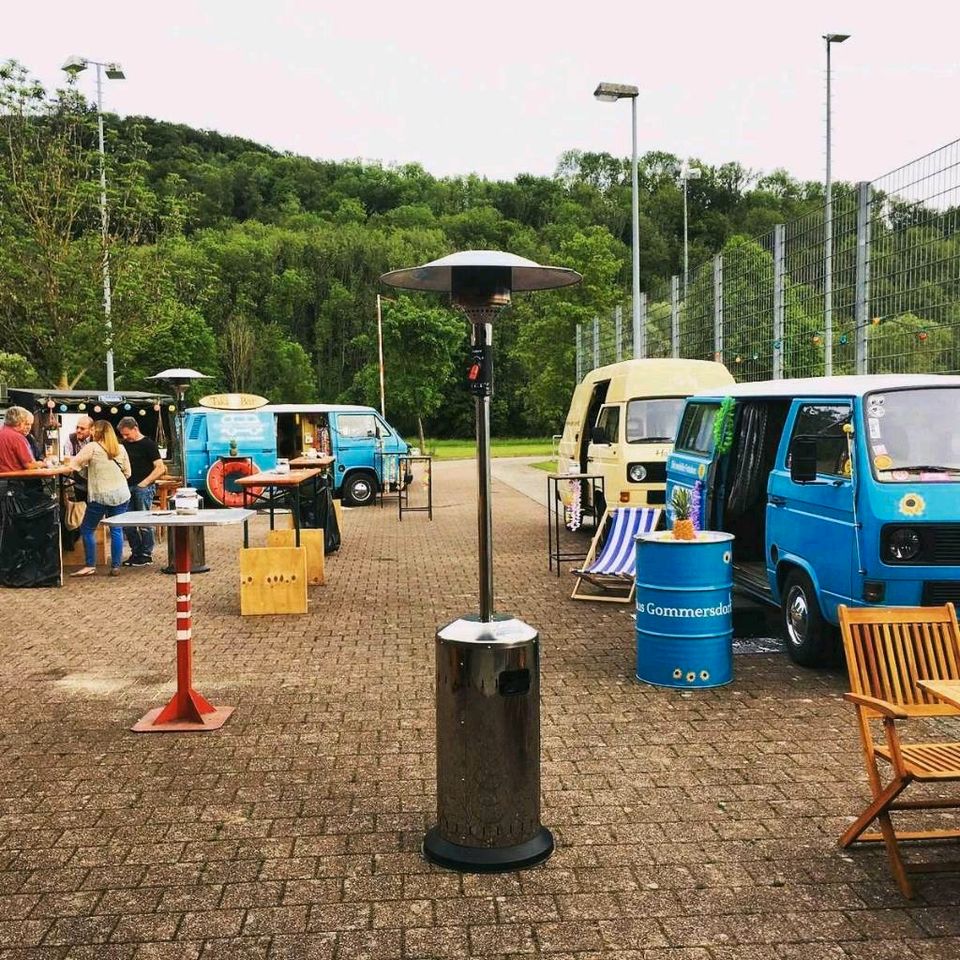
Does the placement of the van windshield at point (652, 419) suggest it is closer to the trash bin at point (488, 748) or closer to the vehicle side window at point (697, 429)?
the vehicle side window at point (697, 429)

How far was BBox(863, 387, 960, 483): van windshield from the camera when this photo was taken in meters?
6.55

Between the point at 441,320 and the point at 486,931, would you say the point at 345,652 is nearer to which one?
the point at 486,931

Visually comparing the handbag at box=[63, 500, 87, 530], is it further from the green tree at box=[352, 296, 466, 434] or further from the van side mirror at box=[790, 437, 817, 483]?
the green tree at box=[352, 296, 466, 434]

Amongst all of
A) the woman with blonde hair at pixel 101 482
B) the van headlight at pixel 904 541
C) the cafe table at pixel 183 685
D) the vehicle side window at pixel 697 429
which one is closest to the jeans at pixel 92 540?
the woman with blonde hair at pixel 101 482

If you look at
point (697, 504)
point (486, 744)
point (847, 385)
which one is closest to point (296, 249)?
point (697, 504)

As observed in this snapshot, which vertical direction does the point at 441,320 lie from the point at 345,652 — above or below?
above

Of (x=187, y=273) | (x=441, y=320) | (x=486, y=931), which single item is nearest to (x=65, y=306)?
(x=187, y=273)

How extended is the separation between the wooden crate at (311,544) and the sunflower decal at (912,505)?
6.49m

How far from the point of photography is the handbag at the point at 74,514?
12781 mm

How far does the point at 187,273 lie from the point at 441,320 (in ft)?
36.7

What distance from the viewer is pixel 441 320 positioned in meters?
37.7

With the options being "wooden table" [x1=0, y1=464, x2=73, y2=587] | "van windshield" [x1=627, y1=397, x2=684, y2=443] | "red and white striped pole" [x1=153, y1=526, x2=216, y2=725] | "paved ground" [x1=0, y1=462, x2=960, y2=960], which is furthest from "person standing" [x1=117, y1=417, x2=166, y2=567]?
"red and white striped pole" [x1=153, y1=526, x2=216, y2=725]

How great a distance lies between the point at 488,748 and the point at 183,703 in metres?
2.73

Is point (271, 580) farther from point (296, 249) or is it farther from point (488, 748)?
point (296, 249)
